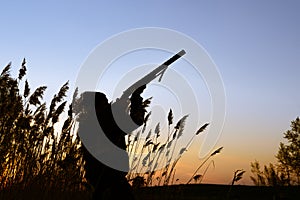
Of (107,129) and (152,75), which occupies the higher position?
(152,75)

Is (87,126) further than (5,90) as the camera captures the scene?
No

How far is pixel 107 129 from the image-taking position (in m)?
4.92

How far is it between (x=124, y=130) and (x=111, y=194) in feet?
2.74

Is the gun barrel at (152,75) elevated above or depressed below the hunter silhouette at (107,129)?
above

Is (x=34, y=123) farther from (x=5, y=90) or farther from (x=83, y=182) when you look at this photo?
(x=83, y=182)

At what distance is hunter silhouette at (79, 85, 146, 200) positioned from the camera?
15.8ft

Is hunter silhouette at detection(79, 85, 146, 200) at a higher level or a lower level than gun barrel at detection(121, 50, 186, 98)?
lower

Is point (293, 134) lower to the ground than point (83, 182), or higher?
higher

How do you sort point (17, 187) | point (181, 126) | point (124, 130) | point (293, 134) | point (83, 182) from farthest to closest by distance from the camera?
point (293, 134) < point (181, 126) < point (83, 182) < point (17, 187) < point (124, 130)

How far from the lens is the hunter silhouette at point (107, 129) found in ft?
15.8

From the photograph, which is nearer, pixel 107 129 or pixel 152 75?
pixel 107 129

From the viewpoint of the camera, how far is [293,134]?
26.8m

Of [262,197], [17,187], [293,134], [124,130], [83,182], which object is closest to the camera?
[124,130]

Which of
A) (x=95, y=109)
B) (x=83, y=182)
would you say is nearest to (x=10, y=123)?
(x=83, y=182)
